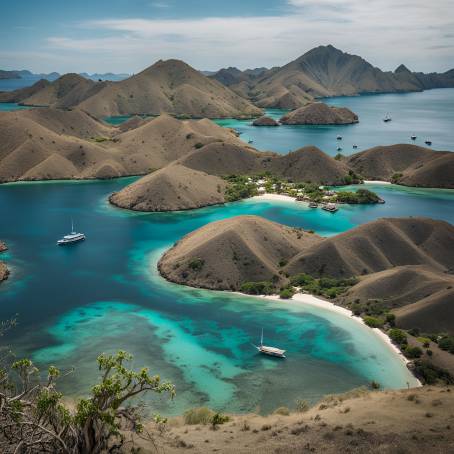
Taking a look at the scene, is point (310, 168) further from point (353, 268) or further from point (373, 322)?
point (373, 322)

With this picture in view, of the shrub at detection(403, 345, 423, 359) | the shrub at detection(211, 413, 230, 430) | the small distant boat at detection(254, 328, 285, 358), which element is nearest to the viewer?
the shrub at detection(211, 413, 230, 430)

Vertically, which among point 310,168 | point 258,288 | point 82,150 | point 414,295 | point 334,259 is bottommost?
point 258,288

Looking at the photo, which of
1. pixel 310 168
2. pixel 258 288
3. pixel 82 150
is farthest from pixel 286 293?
pixel 82 150

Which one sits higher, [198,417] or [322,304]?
[198,417]

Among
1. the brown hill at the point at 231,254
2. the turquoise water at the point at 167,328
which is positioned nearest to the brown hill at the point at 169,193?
the turquoise water at the point at 167,328

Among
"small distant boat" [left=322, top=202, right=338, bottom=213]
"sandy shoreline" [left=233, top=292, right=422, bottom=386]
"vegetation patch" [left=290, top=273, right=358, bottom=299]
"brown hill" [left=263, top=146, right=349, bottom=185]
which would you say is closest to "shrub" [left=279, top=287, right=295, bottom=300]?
"sandy shoreline" [left=233, top=292, right=422, bottom=386]

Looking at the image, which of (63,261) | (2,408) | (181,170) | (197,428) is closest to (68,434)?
(2,408)

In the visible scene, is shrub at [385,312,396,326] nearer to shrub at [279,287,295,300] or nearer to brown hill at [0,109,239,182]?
shrub at [279,287,295,300]
